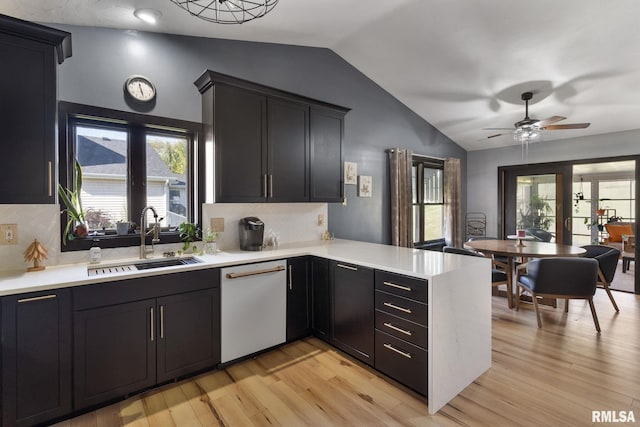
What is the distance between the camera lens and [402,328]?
2117mm

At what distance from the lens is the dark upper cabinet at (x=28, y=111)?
71.1 inches

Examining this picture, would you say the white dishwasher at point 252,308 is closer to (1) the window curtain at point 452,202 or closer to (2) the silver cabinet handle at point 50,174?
(2) the silver cabinet handle at point 50,174

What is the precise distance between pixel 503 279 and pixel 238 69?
3.83 meters

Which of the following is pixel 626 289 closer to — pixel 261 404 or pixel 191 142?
pixel 261 404

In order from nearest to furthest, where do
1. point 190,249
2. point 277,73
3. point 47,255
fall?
1. point 47,255
2. point 190,249
3. point 277,73

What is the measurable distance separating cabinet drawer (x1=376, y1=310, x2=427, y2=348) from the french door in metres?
4.11

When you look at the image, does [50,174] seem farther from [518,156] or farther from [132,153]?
[518,156]

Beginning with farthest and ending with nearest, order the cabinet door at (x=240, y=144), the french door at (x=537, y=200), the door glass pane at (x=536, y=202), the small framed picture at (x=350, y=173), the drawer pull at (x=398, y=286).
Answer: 1. the door glass pane at (x=536, y=202)
2. the french door at (x=537, y=200)
3. the small framed picture at (x=350, y=173)
4. the cabinet door at (x=240, y=144)
5. the drawer pull at (x=398, y=286)

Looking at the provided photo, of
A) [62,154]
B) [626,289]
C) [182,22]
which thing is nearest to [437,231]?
[626,289]

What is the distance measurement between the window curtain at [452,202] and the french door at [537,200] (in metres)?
0.89

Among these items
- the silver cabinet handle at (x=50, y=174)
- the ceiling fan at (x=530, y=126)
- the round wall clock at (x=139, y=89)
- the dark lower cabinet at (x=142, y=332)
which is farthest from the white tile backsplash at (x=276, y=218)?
the ceiling fan at (x=530, y=126)

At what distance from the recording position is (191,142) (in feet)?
9.65

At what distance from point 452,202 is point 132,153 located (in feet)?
16.2

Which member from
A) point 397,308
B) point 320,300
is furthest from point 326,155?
point 397,308
